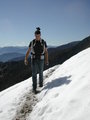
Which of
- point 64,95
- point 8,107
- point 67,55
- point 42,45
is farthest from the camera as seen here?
point 67,55

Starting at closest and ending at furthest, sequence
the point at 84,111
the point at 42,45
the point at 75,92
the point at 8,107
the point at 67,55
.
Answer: the point at 84,111 → the point at 75,92 → the point at 8,107 → the point at 42,45 → the point at 67,55

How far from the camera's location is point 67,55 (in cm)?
10075

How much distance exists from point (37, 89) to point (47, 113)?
430 centimetres

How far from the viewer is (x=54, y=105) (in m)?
7.10

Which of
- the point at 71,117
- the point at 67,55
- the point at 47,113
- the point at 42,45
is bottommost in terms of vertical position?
the point at 67,55

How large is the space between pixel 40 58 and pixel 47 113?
13.2 ft

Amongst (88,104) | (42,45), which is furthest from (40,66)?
(88,104)

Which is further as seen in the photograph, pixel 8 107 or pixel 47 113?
pixel 8 107

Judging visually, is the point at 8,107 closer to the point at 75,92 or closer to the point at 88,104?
the point at 75,92

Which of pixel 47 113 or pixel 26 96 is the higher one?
pixel 47 113

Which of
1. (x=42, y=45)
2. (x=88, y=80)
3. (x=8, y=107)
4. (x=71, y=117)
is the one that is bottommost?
(x=8, y=107)

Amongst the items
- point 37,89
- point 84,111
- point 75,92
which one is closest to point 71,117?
point 84,111

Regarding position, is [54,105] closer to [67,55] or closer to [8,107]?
[8,107]

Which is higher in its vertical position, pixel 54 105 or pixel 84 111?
pixel 84 111
